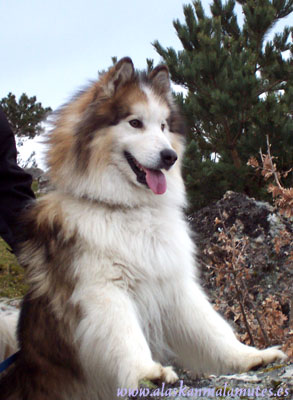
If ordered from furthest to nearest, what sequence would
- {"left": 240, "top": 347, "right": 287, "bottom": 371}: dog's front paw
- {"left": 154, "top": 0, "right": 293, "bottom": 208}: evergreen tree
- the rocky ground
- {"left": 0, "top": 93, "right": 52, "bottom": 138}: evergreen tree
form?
{"left": 0, "top": 93, "right": 52, "bottom": 138}: evergreen tree < {"left": 154, "top": 0, "right": 293, "bottom": 208}: evergreen tree < {"left": 240, "top": 347, "right": 287, "bottom": 371}: dog's front paw < the rocky ground

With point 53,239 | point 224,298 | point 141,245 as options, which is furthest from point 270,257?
point 53,239

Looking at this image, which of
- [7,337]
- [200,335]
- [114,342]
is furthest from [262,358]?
[7,337]

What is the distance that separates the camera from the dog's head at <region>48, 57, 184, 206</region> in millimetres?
2625

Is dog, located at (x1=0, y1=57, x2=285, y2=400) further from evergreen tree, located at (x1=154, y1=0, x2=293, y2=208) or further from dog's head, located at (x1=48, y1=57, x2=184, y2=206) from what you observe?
evergreen tree, located at (x1=154, y1=0, x2=293, y2=208)

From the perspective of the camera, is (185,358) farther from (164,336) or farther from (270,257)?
(270,257)

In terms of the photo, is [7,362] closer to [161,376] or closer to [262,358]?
[161,376]

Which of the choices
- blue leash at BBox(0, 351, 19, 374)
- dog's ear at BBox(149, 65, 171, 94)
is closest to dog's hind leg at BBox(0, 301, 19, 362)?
blue leash at BBox(0, 351, 19, 374)

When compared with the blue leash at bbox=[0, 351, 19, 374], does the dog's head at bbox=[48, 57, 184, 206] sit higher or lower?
higher

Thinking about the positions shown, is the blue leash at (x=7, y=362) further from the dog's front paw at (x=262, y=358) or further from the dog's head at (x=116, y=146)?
the dog's front paw at (x=262, y=358)

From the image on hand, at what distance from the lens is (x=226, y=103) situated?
690cm

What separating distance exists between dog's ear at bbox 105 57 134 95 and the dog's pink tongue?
518mm

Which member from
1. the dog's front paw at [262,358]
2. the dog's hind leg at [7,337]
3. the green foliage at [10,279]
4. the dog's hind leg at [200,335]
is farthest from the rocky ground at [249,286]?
the green foliage at [10,279]

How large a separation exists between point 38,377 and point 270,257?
234cm

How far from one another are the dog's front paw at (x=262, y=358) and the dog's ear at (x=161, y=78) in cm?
159
